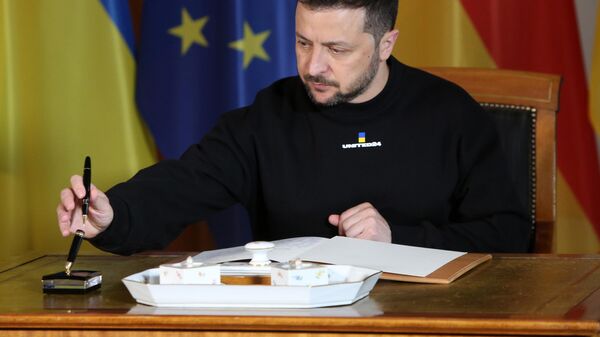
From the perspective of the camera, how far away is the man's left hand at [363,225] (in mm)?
2215

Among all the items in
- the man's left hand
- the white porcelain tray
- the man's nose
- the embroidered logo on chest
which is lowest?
the white porcelain tray

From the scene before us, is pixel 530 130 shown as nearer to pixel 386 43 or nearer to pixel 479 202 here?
pixel 479 202

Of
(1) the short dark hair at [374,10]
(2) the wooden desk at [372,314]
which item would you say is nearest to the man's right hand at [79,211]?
(2) the wooden desk at [372,314]

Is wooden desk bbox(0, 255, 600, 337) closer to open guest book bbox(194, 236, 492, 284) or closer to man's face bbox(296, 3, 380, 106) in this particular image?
open guest book bbox(194, 236, 492, 284)

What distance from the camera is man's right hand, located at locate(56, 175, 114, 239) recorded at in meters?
1.96

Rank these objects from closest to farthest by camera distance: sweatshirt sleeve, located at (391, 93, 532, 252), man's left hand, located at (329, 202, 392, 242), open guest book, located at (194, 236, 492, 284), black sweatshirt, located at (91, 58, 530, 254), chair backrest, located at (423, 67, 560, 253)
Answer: open guest book, located at (194, 236, 492, 284) < man's left hand, located at (329, 202, 392, 242) < sweatshirt sleeve, located at (391, 93, 532, 252) < black sweatshirt, located at (91, 58, 530, 254) < chair backrest, located at (423, 67, 560, 253)

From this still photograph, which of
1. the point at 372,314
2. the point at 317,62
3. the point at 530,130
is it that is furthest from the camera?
the point at 530,130

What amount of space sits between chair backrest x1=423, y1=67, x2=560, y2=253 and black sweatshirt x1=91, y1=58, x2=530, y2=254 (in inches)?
7.3

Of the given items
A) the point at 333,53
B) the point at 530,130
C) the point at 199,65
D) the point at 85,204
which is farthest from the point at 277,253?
the point at 199,65

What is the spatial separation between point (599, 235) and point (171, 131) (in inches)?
60.6

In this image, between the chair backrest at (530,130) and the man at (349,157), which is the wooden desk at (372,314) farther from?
the chair backrest at (530,130)

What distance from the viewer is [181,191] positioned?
2.50m

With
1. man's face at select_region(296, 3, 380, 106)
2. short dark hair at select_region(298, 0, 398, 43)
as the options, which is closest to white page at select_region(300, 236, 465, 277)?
man's face at select_region(296, 3, 380, 106)

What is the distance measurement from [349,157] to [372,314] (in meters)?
1.02
